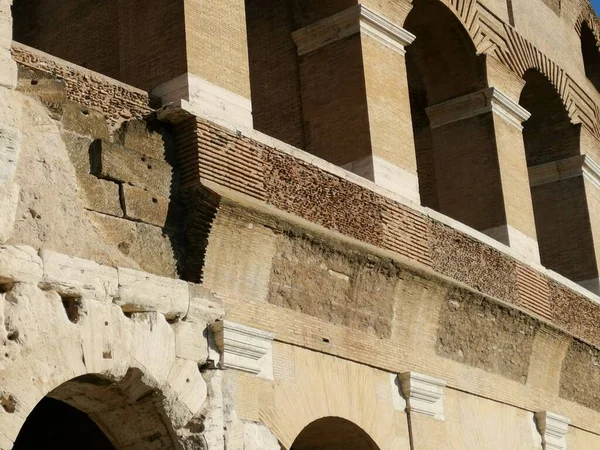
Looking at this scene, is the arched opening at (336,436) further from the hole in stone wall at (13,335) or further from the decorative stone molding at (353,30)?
the decorative stone molding at (353,30)

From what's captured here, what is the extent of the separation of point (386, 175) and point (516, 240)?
7.01 ft

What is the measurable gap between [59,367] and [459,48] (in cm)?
653

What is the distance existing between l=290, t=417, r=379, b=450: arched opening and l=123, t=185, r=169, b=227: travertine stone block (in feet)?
6.12

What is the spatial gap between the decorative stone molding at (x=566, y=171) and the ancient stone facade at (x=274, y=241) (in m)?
0.99

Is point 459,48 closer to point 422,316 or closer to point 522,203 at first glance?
point 522,203

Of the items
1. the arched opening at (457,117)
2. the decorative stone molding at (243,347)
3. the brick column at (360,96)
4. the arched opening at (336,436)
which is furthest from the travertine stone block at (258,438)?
the arched opening at (457,117)

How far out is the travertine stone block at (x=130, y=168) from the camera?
7746 mm

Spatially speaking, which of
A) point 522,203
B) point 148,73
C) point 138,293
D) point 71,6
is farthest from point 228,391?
point 522,203

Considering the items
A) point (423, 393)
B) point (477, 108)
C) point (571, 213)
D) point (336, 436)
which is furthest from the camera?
point (571, 213)

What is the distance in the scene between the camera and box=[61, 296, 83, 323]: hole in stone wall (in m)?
7.15

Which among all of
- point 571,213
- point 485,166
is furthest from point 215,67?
point 571,213

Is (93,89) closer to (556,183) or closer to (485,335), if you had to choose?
(485,335)

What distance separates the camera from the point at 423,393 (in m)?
9.67

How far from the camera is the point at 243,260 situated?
830 cm
